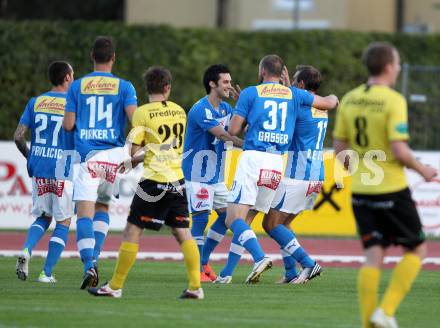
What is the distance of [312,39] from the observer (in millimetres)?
25203

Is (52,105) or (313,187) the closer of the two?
(52,105)

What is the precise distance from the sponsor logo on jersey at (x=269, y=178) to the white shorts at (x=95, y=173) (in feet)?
5.08

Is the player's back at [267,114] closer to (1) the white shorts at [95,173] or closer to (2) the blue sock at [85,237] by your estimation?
(1) the white shorts at [95,173]

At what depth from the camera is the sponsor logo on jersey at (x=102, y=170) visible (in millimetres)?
11664

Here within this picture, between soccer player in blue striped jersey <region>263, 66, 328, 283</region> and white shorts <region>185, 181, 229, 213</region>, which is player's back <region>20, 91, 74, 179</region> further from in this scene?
soccer player in blue striped jersey <region>263, 66, 328, 283</region>

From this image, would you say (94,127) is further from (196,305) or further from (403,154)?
(403,154)

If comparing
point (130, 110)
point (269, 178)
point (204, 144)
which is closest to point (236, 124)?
point (269, 178)

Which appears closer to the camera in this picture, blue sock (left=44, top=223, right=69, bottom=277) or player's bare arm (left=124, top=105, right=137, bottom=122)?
player's bare arm (left=124, top=105, right=137, bottom=122)

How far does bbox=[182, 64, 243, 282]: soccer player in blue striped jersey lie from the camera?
43.4 feet

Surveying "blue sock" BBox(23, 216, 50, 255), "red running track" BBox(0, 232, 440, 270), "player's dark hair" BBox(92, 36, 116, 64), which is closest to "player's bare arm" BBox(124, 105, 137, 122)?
"player's dark hair" BBox(92, 36, 116, 64)

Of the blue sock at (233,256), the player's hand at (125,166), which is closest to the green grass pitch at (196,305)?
the blue sock at (233,256)

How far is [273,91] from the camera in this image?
1238cm

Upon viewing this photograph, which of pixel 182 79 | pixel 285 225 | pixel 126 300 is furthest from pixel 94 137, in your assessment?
pixel 182 79

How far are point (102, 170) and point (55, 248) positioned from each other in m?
1.38
